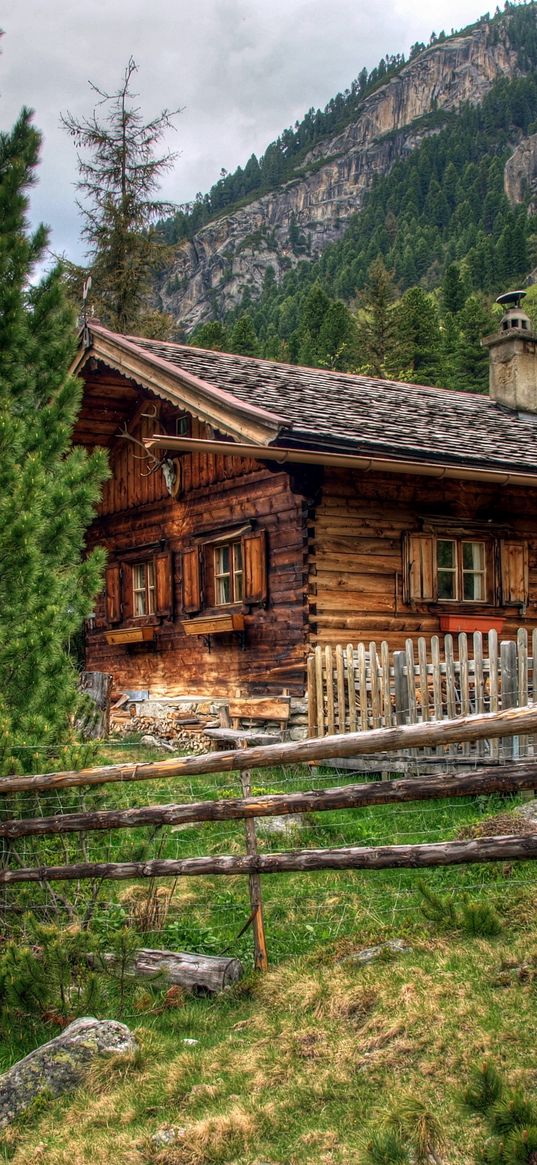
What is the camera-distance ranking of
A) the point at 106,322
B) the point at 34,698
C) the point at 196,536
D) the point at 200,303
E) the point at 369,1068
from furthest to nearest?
the point at 200,303
the point at 106,322
the point at 196,536
the point at 34,698
the point at 369,1068

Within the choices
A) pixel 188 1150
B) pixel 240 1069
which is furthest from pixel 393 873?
pixel 188 1150

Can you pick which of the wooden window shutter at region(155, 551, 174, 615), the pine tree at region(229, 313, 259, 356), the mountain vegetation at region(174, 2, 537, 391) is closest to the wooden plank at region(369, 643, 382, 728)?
the wooden window shutter at region(155, 551, 174, 615)

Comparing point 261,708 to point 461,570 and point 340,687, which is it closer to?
point 340,687

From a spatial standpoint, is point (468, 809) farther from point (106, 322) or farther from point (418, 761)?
point (106, 322)

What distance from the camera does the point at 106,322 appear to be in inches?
1145

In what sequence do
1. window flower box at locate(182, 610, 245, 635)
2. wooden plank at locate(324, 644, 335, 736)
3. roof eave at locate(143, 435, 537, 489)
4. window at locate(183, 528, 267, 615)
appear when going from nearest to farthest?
wooden plank at locate(324, 644, 335, 736)
roof eave at locate(143, 435, 537, 489)
window flower box at locate(182, 610, 245, 635)
window at locate(183, 528, 267, 615)

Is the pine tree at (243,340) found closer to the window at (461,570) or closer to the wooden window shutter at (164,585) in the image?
the wooden window shutter at (164,585)

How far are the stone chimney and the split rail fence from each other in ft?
47.2

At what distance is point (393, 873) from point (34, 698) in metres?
2.70

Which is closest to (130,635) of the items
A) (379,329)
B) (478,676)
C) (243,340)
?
(478,676)

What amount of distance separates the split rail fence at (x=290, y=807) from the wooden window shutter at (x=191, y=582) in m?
8.98

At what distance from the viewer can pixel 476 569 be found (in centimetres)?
1452

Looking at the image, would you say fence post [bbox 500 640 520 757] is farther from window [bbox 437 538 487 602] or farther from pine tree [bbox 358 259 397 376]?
pine tree [bbox 358 259 397 376]

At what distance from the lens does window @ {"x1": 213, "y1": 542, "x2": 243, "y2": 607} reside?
14.8m
